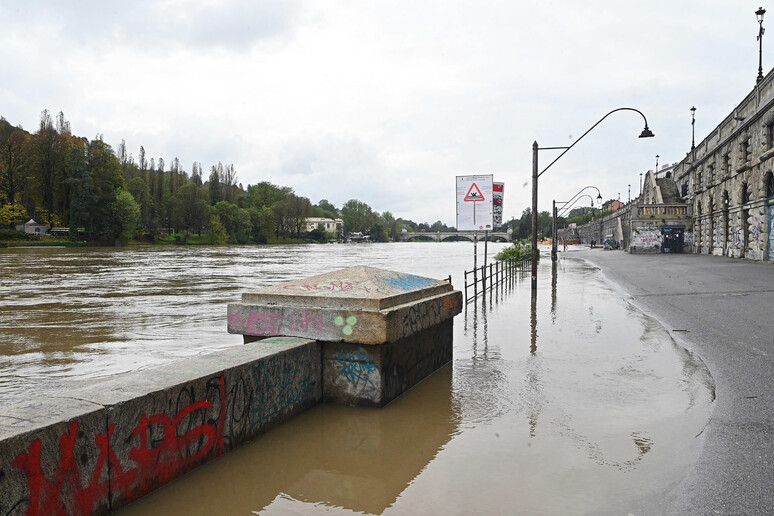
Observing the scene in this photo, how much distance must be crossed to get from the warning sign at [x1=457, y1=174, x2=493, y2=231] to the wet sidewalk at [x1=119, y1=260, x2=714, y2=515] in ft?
25.8

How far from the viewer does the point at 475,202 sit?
15234 mm

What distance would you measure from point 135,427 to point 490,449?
2619 millimetres

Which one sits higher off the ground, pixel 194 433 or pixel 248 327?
pixel 248 327

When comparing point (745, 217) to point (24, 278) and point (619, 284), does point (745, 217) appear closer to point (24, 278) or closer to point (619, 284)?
point (619, 284)

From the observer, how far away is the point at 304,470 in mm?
4082

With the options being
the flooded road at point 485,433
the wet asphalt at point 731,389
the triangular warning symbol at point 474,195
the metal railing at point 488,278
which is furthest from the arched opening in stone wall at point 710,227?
the flooded road at point 485,433

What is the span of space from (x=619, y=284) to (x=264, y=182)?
13761 centimetres

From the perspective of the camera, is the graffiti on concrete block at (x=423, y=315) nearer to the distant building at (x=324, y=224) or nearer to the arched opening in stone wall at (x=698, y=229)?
the arched opening in stone wall at (x=698, y=229)

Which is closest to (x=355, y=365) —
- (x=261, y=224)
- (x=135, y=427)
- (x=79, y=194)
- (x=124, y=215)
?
(x=135, y=427)

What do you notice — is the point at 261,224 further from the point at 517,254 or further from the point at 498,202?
the point at 498,202

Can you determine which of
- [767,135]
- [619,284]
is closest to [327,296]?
[619,284]

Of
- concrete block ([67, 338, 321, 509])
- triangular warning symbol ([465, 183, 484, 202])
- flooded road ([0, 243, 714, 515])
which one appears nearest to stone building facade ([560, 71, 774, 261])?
triangular warning symbol ([465, 183, 484, 202])

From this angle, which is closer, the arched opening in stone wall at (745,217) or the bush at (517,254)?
the bush at (517,254)

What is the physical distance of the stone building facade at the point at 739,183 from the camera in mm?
29906
